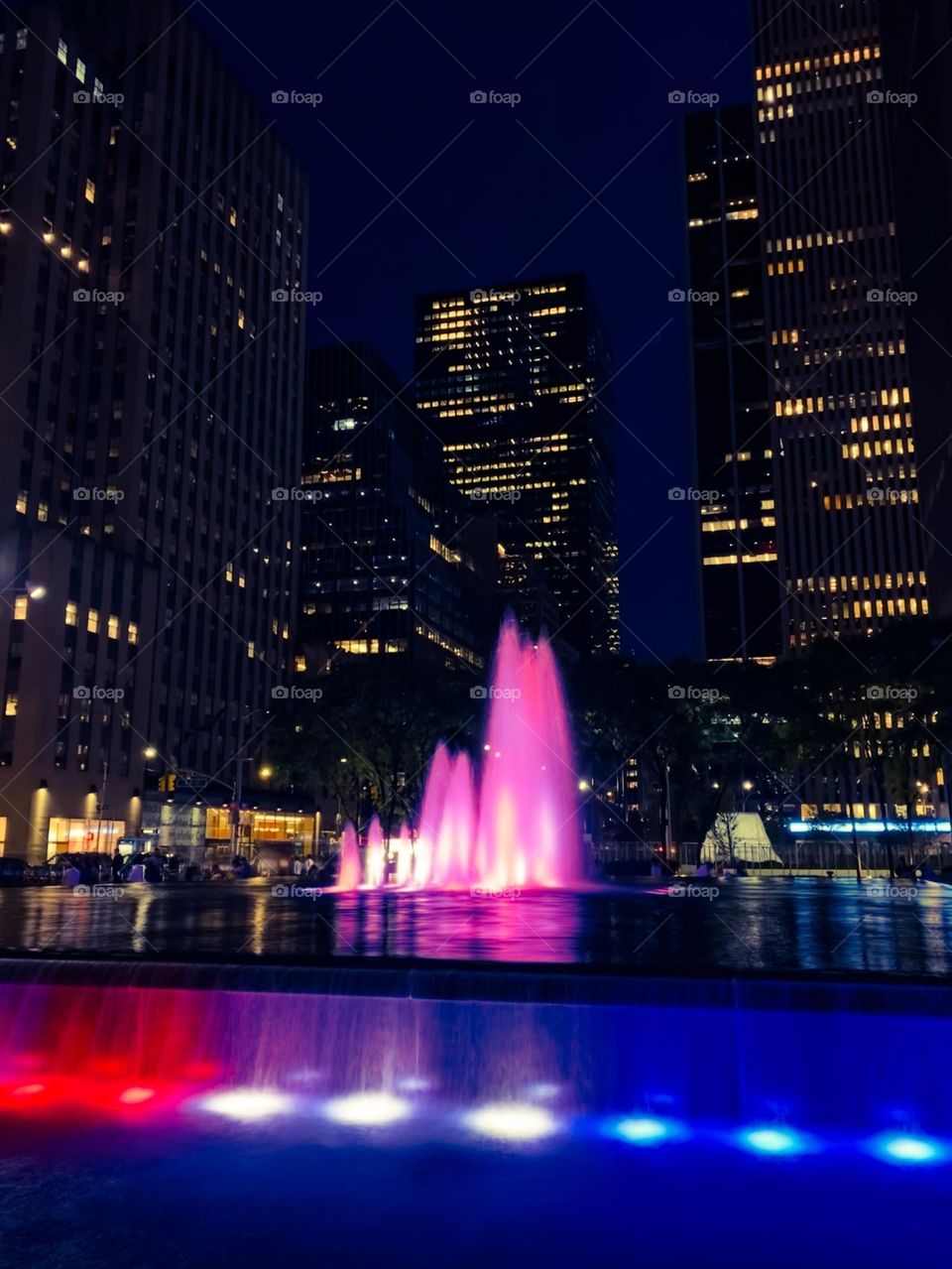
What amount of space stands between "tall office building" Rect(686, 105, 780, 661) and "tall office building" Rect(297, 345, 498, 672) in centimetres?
4355

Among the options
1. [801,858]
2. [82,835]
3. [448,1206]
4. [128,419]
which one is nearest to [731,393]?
[128,419]

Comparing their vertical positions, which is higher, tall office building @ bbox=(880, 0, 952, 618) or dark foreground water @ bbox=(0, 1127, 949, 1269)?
tall office building @ bbox=(880, 0, 952, 618)

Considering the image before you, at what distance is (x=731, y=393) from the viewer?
17075cm

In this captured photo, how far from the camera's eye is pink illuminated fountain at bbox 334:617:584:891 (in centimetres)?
4209

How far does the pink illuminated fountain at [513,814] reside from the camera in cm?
4209

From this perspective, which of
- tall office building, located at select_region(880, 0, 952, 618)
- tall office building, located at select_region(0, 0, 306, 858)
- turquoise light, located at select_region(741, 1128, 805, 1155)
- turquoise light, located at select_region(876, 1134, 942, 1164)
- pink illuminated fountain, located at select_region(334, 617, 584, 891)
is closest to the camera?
turquoise light, located at select_region(876, 1134, 942, 1164)

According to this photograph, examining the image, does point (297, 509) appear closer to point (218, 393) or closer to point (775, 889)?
point (218, 393)

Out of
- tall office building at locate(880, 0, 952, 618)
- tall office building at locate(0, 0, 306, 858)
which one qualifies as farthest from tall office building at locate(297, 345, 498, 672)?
tall office building at locate(880, 0, 952, 618)

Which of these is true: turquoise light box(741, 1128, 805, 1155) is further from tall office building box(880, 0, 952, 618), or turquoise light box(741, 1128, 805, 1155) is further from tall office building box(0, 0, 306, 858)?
tall office building box(0, 0, 306, 858)

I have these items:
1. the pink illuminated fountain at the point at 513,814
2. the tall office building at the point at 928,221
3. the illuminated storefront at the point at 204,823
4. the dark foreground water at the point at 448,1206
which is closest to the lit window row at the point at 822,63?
the tall office building at the point at 928,221

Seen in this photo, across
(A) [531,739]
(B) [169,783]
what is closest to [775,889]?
(A) [531,739]

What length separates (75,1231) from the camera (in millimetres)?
8844

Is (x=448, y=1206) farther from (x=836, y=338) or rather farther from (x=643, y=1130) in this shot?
(x=836, y=338)

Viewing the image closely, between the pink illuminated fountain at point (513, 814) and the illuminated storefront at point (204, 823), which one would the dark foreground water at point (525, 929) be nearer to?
the pink illuminated fountain at point (513, 814)
